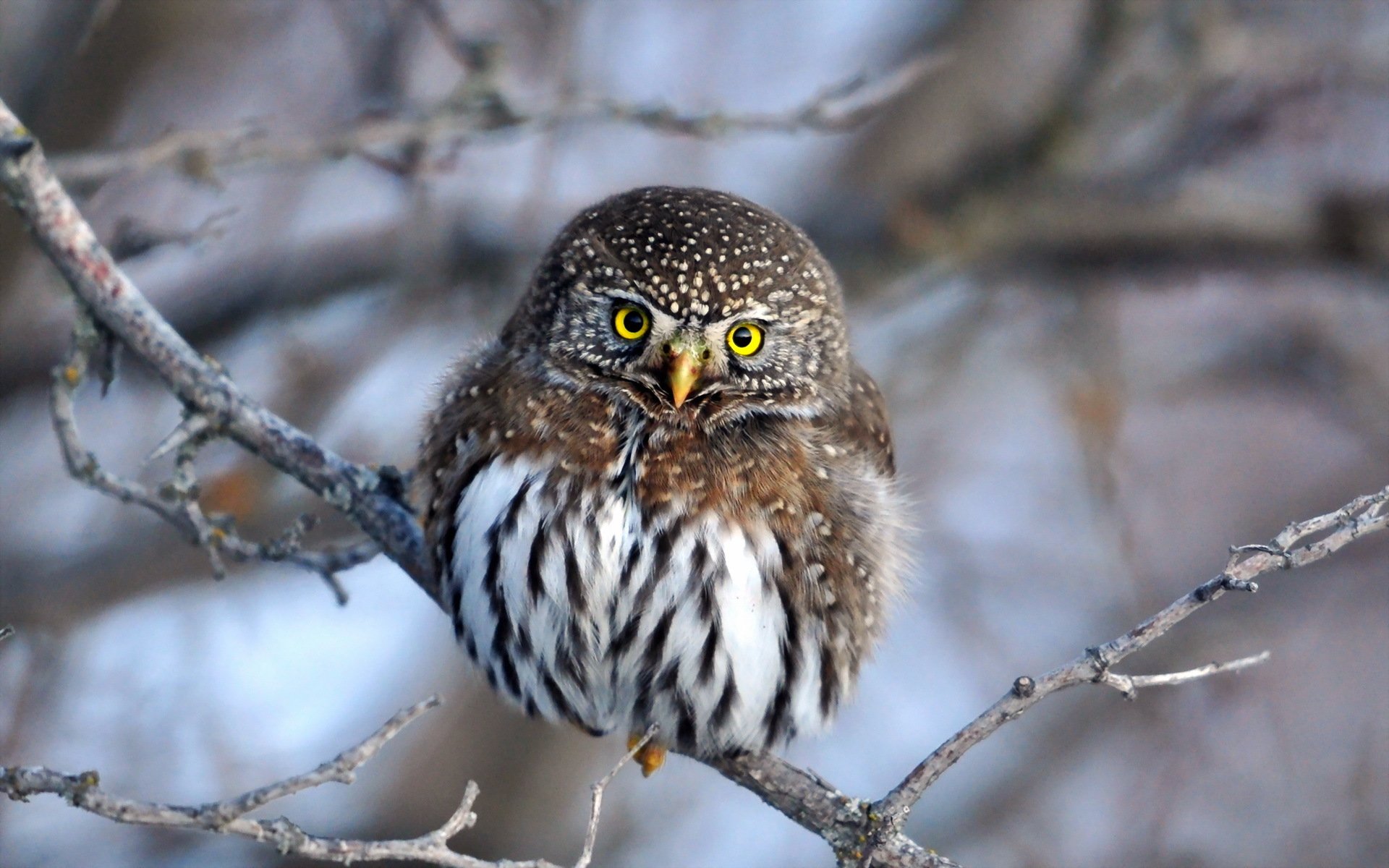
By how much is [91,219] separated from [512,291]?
80.9 inches

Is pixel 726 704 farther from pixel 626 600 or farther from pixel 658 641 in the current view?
pixel 626 600

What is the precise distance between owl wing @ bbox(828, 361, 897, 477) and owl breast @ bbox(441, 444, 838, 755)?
1.80 feet

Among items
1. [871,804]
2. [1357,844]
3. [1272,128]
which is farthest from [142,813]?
[1272,128]

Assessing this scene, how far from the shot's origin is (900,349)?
8.89 meters

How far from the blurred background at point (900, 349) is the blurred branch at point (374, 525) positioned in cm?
147

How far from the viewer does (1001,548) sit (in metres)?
9.37

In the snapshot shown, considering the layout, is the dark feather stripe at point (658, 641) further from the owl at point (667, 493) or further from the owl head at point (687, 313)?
the owl head at point (687, 313)

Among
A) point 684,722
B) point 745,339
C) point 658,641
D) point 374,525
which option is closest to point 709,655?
point 658,641

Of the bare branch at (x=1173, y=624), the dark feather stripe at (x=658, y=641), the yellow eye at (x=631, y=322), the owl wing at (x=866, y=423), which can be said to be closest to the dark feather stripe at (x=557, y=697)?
the dark feather stripe at (x=658, y=641)

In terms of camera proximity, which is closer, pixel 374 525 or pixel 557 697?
pixel 557 697

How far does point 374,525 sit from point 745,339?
4.42 ft

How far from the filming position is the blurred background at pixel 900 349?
690cm

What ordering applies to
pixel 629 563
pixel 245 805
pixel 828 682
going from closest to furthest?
pixel 245 805
pixel 629 563
pixel 828 682

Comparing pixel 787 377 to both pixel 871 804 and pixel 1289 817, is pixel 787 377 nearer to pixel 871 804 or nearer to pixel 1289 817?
pixel 871 804
